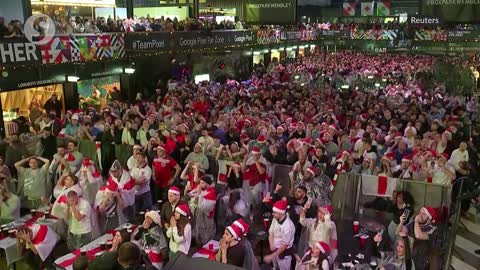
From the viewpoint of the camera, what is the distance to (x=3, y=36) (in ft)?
44.0

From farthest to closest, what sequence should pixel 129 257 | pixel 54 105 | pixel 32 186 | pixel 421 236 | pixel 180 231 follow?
pixel 54 105, pixel 32 186, pixel 421 236, pixel 180 231, pixel 129 257

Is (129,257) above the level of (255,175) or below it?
above

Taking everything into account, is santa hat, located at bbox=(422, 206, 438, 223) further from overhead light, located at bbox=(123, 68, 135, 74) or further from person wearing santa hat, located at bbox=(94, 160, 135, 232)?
overhead light, located at bbox=(123, 68, 135, 74)

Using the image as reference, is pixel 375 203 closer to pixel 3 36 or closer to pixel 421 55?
pixel 3 36

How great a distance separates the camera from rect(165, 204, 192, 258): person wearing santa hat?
266 inches

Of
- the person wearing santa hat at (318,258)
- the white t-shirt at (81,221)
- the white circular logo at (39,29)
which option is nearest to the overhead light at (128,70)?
the white circular logo at (39,29)

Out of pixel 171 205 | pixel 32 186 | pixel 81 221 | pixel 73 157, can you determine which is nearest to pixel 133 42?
pixel 73 157

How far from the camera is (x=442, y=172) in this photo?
897cm

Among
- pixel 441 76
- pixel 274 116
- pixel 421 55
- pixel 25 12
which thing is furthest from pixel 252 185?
pixel 421 55

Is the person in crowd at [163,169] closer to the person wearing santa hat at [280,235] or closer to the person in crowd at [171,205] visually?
the person in crowd at [171,205]

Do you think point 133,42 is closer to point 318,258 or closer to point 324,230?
point 324,230

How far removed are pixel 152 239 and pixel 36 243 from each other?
1792 mm

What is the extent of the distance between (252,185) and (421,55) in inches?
1122

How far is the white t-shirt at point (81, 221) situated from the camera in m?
7.29
